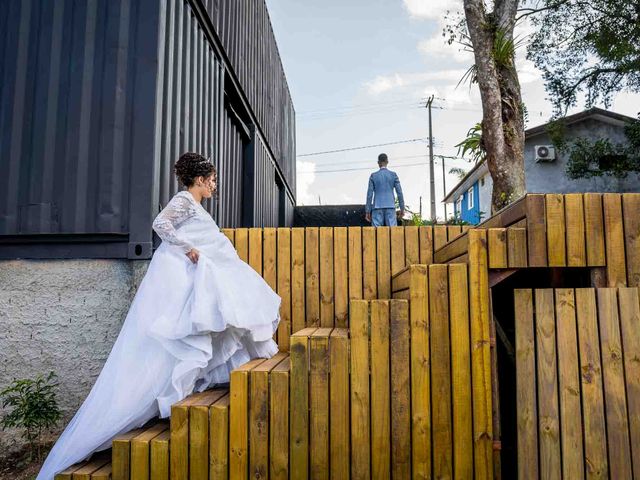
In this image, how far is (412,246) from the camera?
3879 millimetres

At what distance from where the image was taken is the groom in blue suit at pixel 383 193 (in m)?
7.39

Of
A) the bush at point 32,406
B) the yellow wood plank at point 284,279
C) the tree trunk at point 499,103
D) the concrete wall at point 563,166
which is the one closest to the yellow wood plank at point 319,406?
the yellow wood plank at point 284,279

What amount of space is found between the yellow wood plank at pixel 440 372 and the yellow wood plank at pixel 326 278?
141cm

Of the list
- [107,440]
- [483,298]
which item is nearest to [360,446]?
[483,298]

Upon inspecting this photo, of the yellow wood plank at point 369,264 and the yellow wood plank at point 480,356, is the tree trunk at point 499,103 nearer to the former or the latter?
the yellow wood plank at point 369,264

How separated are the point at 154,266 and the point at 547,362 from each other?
2345mm

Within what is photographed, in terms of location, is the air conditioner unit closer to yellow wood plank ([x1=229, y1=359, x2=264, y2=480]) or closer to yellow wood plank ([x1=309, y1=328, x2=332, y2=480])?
yellow wood plank ([x1=309, y1=328, x2=332, y2=480])

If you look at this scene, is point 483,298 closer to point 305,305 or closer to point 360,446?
point 360,446

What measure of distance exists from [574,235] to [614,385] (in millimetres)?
818

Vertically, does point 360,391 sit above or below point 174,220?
below

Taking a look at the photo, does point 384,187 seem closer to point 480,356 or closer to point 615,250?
point 615,250

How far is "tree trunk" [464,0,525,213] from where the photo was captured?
6.62 metres

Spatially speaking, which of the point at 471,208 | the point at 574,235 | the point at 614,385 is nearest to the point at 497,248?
the point at 574,235

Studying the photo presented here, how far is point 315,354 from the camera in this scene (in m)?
2.42
